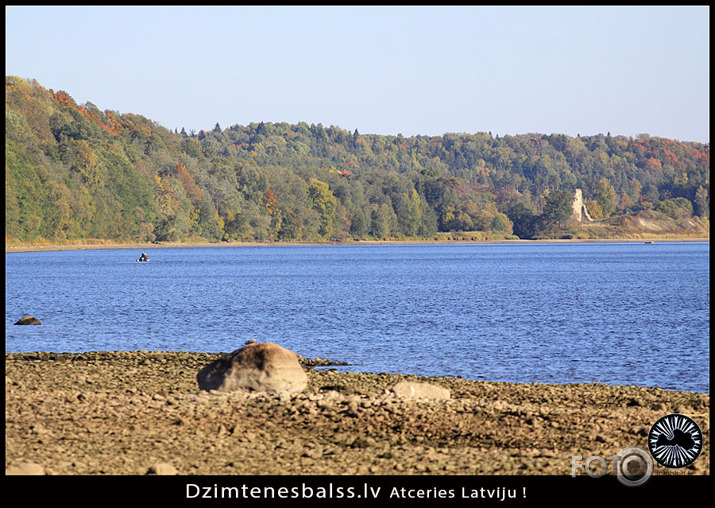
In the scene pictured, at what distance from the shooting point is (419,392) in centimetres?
1847

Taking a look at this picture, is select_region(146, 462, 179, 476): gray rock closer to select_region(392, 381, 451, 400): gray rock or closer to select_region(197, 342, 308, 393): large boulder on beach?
Result: select_region(197, 342, 308, 393): large boulder on beach

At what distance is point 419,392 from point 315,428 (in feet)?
11.2

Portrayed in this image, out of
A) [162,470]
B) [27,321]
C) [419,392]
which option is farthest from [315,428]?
[27,321]

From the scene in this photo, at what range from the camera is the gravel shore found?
42.9ft

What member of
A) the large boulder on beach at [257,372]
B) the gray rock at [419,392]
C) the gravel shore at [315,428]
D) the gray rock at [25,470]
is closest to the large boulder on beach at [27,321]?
the gravel shore at [315,428]

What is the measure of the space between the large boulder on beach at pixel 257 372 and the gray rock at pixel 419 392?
2141mm

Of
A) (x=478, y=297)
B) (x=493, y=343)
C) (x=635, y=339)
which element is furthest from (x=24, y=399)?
(x=478, y=297)

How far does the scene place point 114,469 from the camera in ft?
41.3

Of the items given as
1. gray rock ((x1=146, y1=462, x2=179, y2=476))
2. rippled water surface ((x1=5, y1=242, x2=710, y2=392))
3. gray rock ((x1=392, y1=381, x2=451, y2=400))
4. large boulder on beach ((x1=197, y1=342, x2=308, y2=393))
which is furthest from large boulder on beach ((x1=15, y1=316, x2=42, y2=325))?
gray rock ((x1=146, y1=462, x2=179, y2=476))

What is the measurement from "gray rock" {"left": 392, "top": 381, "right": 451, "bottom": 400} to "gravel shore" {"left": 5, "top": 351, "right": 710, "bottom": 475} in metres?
0.37

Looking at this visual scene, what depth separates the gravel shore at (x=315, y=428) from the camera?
1307cm

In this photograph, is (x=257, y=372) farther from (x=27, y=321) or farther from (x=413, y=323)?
(x=413, y=323)
